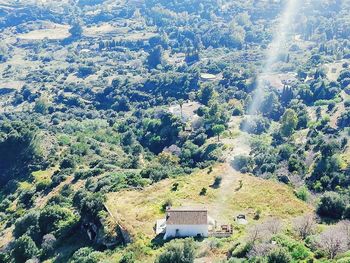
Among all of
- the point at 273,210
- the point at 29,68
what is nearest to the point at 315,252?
the point at 273,210

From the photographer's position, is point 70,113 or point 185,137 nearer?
point 185,137

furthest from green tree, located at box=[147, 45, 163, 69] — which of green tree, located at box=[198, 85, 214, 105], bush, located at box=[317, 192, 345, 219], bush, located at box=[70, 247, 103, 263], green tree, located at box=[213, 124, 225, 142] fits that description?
bush, located at box=[70, 247, 103, 263]

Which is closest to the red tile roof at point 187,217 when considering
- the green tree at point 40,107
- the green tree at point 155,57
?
the green tree at point 40,107

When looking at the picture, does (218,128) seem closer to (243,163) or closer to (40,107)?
(243,163)

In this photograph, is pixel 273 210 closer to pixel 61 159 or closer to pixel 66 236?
pixel 66 236

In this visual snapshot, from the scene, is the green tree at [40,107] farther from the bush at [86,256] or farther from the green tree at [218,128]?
the bush at [86,256]

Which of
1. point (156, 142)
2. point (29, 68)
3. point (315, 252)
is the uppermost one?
point (315, 252)
